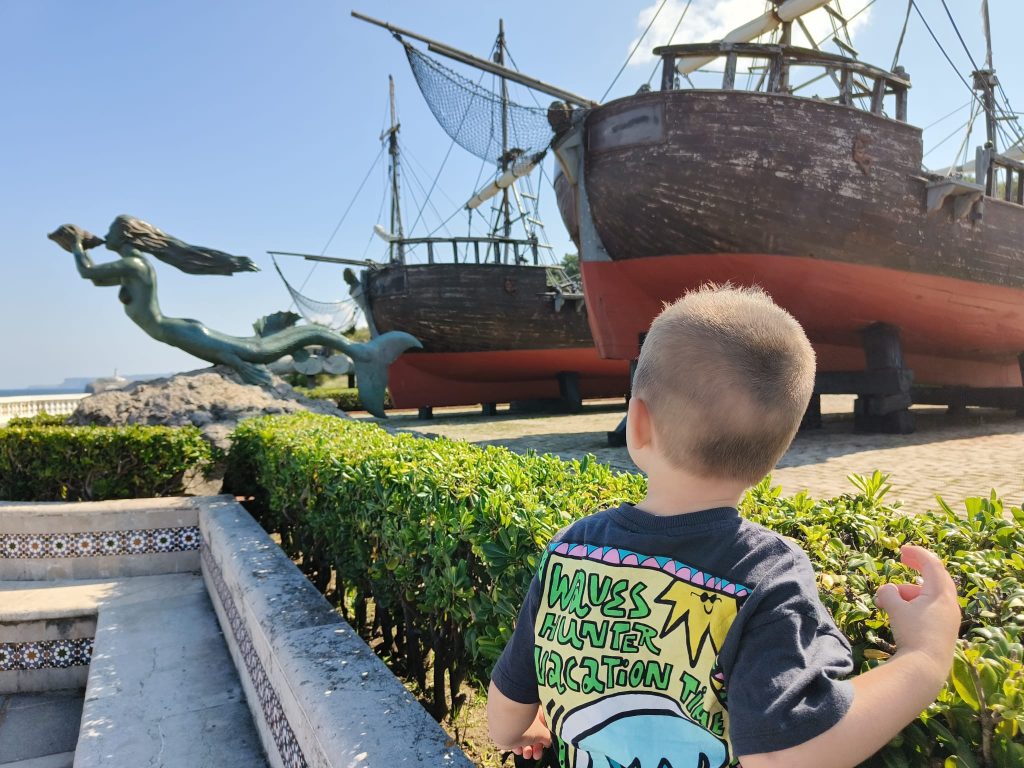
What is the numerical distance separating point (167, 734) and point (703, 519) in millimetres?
2968

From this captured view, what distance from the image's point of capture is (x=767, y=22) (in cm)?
1452

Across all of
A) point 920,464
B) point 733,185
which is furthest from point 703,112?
point 920,464

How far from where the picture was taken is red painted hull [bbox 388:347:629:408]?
742 inches

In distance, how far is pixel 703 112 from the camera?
9070 millimetres

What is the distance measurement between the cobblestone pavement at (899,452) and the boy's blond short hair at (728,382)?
88.3 inches

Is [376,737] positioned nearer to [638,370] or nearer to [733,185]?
[638,370]

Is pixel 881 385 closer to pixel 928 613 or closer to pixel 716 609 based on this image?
pixel 928 613

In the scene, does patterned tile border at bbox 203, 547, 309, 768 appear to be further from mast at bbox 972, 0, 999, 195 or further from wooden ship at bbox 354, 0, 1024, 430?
A: mast at bbox 972, 0, 999, 195

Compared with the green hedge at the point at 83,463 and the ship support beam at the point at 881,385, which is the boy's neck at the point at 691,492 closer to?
the green hedge at the point at 83,463

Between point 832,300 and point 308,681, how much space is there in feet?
33.1

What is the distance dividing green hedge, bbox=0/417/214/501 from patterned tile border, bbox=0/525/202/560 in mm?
832

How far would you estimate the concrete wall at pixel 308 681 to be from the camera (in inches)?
68.9

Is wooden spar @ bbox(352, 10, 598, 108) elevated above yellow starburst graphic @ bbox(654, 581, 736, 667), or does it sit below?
above

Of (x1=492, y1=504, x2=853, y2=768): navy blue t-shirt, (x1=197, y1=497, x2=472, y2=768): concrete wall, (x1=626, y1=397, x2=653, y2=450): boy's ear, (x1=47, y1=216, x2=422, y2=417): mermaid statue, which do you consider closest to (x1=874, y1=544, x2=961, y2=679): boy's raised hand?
(x1=492, y1=504, x2=853, y2=768): navy blue t-shirt
